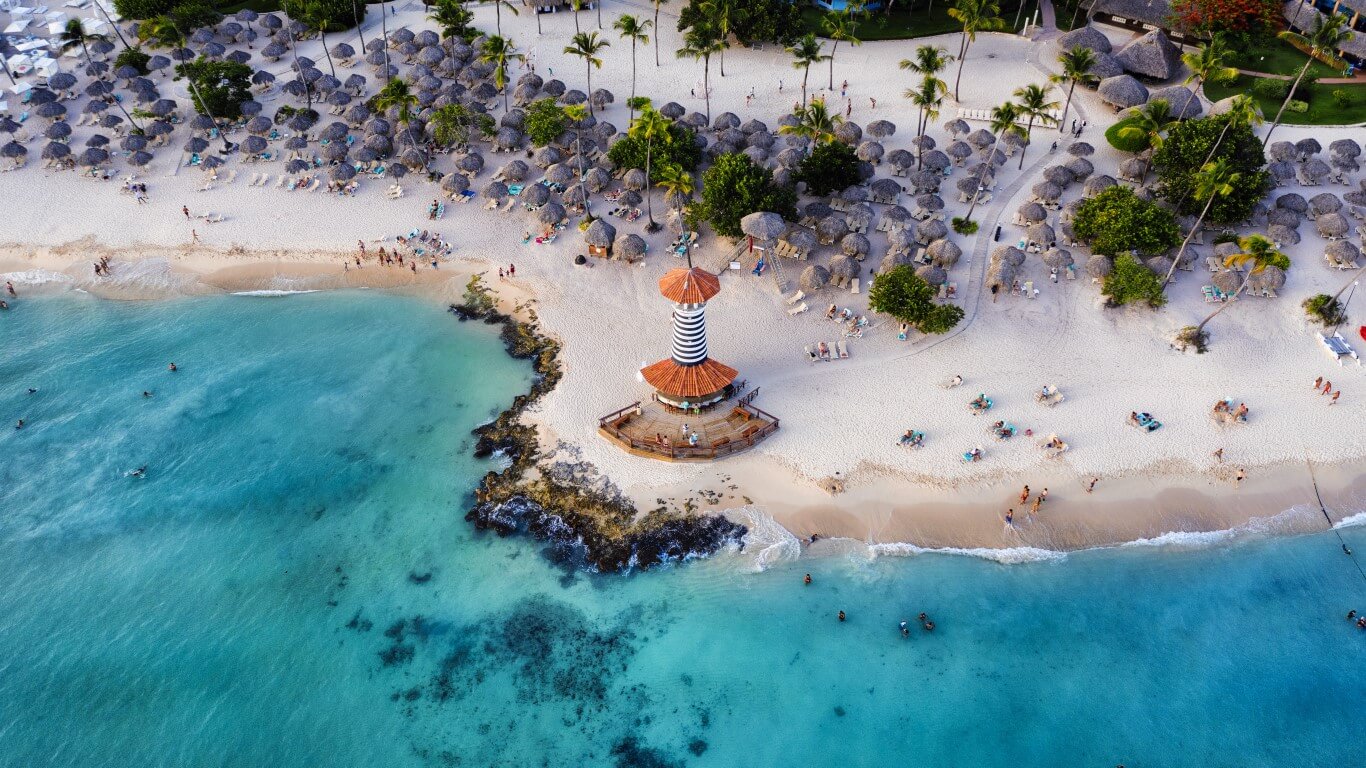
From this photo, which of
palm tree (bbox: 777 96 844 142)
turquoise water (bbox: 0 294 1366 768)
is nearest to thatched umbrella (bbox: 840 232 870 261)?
palm tree (bbox: 777 96 844 142)

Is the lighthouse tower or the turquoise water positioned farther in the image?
the lighthouse tower

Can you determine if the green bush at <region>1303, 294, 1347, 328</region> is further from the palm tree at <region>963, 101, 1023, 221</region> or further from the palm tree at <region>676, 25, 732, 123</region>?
the palm tree at <region>676, 25, 732, 123</region>

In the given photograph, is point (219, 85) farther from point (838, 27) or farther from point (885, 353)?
point (885, 353)

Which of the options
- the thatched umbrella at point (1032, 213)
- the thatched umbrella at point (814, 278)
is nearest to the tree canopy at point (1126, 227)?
the thatched umbrella at point (1032, 213)

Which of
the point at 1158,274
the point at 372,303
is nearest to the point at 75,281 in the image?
the point at 372,303

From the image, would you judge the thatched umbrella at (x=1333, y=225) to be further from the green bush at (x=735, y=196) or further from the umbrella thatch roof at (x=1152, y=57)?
the green bush at (x=735, y=196)

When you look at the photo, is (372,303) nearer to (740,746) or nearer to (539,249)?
(539,249)
